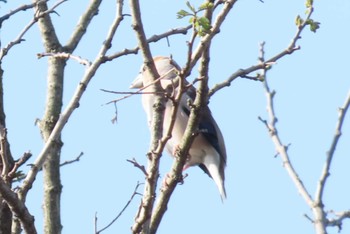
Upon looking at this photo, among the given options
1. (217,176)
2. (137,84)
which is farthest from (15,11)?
(137,84)

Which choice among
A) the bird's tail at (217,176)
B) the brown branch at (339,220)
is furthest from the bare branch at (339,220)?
the bird's tail at (217,176)

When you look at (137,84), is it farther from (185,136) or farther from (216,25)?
(216,25)

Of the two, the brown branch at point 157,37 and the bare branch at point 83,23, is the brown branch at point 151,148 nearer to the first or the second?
the brown branch at point 157,37

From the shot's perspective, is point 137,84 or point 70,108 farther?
point 137,84

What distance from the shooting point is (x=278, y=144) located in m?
4.67

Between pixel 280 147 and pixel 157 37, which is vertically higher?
pixel 157 37

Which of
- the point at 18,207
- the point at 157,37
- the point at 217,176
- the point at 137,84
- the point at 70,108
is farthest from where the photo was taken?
the point at 137,84

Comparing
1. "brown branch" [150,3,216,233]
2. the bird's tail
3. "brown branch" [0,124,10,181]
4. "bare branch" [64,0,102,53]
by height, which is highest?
the bird's tail

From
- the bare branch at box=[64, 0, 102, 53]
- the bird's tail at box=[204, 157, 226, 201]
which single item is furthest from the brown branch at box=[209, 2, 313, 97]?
the bird's tail at box=[204, 157, 226, 201]

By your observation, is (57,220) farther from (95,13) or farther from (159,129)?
(95,13)

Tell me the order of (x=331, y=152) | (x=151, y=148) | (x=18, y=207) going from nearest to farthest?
(x=18, y=207) → (x=151, y=148) → (x=331, y=152)

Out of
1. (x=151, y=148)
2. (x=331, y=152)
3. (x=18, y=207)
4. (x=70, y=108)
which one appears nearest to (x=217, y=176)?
(x=331, y=152)

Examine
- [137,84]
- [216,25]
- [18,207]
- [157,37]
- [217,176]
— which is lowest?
[18,207]

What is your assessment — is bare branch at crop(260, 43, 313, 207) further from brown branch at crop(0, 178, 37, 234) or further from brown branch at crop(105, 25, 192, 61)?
brown branch at crop(0, 178, 37, 234)
